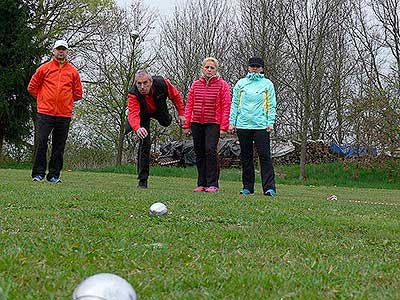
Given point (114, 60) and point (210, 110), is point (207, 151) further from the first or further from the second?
point (114, 60)

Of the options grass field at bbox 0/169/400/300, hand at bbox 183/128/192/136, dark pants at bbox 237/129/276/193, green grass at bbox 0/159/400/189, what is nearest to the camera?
grass field at bbox 0/169/400/300

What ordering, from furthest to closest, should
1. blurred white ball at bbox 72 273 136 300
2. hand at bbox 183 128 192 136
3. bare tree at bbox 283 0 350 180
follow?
bare tree at bbox 283 0 350 180 → hand at bbox 183 128 192 136 → blurred white ball at bbox 72 273 136 300

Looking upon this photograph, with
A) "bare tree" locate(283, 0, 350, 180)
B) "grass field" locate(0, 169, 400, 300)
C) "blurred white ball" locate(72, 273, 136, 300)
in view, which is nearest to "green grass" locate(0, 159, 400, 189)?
"bare tree" locate(283, 0, 350, 180)

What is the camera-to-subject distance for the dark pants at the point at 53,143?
29.5ft

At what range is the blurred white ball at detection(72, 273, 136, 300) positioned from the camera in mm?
1613

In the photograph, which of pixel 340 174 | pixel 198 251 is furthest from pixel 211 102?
pixel 340 174

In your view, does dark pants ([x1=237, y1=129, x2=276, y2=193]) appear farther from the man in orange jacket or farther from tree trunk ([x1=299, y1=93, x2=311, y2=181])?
tree trunk ([x1=299, y1=93, x2=311, y2=181])

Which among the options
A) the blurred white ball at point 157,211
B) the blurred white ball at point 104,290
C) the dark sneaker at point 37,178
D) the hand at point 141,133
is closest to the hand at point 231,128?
the hand at point 141,133

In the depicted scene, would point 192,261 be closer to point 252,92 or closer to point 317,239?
point 317,239

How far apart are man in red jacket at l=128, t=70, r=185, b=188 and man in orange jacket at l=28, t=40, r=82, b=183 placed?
3.44ft

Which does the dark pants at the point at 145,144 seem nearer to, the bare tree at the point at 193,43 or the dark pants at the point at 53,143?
the dark pants at the point at 53,143

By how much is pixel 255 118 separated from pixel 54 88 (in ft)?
9.76

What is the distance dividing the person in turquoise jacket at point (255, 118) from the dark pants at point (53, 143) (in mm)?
2568

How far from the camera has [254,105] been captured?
27.4 ft
